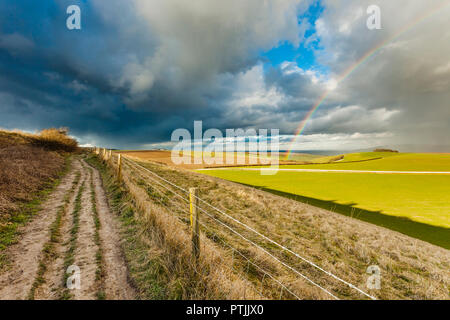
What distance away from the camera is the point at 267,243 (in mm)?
7957

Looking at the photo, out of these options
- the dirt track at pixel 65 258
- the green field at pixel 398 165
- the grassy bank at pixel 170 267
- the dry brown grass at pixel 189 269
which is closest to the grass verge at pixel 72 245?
the dirt track at pixel 65 258

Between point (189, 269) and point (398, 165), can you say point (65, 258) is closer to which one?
point (189, 269)

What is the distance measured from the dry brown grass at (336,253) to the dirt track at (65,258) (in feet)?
5.94

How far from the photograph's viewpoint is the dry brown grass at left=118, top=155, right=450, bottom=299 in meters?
5.59

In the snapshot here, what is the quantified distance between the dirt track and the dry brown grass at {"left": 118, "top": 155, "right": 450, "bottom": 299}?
5.94 feet

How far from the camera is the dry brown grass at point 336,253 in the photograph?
5.59 meters

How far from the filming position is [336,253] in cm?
788

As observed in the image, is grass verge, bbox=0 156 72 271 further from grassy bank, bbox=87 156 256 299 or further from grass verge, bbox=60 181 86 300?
grassy bank, bbox=87 156 256 299

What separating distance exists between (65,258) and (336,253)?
30.7 feet
